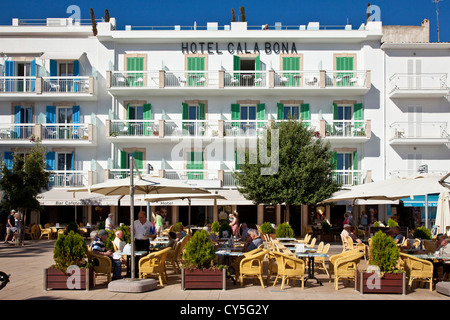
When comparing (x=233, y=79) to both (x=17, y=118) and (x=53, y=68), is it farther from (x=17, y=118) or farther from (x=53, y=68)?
(x=17, y=118)

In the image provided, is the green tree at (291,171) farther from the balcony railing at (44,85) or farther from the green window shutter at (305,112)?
the balcony railing at (44,85)

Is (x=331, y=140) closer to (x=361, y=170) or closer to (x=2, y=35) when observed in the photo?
(x=361, y=170)

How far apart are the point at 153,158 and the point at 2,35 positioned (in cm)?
1146

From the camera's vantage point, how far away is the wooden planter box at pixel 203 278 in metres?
11.1

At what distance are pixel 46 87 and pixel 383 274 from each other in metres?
24.9

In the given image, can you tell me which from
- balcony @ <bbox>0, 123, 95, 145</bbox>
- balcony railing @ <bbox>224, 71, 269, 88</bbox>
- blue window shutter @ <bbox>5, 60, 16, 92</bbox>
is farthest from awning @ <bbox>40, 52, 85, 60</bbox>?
balcony railing @ <bbox>224, 71, 269, 88</bbox>

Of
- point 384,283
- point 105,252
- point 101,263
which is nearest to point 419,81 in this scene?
point 384,283

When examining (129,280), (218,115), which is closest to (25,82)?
(218,115)

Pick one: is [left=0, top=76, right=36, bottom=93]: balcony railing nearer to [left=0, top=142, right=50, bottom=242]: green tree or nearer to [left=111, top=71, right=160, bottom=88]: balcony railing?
[left=111, top=71, right=160, bottom=88]: balcony railing

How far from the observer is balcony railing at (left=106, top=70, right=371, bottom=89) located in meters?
30.1

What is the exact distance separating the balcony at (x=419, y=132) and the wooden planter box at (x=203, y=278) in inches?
842

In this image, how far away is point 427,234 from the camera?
18.1 metres

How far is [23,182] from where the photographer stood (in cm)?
2362

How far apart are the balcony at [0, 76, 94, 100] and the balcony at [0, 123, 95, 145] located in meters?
1.67
